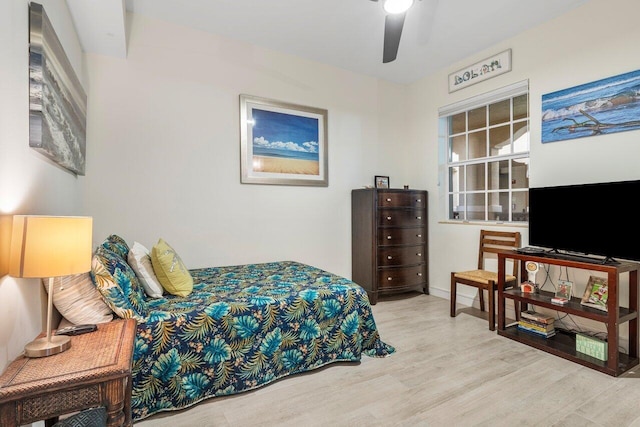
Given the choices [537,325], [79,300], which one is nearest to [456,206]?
[537,325]

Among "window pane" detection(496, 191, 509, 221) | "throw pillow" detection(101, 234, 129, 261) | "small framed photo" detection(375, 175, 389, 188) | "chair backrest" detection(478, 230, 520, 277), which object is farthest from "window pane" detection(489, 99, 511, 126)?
"throw pillow" detection(101, 234, 129, 261)

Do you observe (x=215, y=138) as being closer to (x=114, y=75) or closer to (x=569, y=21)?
(x=114, y=75)

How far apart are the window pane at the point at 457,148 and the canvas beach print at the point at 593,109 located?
40.9 inches

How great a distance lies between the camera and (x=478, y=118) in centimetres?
381

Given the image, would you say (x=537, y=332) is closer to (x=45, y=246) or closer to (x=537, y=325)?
(x=537, y=325)

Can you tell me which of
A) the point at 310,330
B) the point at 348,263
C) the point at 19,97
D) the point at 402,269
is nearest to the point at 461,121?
the point at 402,269

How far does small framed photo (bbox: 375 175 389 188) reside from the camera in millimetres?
4250

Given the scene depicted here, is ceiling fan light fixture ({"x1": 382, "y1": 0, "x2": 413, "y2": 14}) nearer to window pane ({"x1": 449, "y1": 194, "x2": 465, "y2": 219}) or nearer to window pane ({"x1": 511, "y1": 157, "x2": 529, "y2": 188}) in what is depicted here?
window pane ({"x1": 511, "y1": 157, "x2": 529, "y2": 188})

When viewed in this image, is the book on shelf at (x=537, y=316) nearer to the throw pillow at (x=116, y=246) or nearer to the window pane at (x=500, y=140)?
the window pane at (x=500, y=140)

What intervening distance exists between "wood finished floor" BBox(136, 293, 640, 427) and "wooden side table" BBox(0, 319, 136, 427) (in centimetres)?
72

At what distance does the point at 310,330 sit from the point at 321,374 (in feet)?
1.02

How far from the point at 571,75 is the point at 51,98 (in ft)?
12.6

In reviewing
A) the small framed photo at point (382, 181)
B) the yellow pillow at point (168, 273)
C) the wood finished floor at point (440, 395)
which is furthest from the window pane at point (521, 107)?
the yellow pillow at point (168, 273)

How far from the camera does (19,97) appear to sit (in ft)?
4.33
